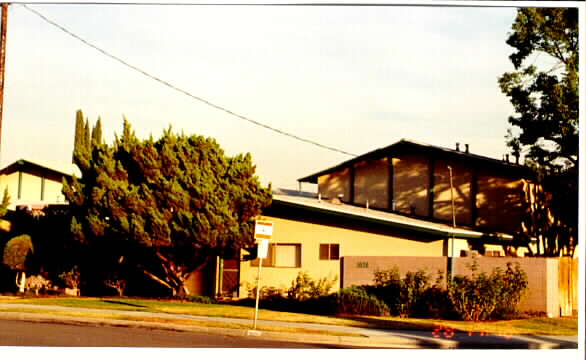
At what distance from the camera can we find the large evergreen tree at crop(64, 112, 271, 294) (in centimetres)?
3338

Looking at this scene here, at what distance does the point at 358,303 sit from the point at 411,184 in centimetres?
1483

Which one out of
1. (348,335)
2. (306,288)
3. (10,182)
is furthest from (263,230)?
(10,182)

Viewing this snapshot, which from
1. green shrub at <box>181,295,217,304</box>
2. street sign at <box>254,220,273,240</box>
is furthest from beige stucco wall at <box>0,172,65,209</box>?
street sign at <box>254,220,273,240</box>

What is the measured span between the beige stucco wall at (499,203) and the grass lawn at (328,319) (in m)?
11.3

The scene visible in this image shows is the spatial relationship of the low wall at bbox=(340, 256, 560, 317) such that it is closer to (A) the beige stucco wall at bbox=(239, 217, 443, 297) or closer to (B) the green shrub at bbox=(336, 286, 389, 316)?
(B) the green shrub at bbox=(336, 286, 389, 316)

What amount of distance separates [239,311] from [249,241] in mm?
4051

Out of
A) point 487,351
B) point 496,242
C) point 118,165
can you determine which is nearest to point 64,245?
point 118,165

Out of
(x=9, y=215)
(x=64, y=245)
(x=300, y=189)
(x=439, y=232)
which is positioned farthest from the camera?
(x=300, y=189)

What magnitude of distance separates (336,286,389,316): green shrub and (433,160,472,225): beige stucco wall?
40.5 feet

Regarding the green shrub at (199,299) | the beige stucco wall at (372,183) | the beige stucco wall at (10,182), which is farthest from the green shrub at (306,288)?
the beige stucco wall at (10,182)

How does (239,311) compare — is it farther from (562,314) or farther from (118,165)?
(562,314)

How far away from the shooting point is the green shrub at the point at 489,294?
2795 cm

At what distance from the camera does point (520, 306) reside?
28.9 m

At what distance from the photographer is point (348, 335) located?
23.2 metres
